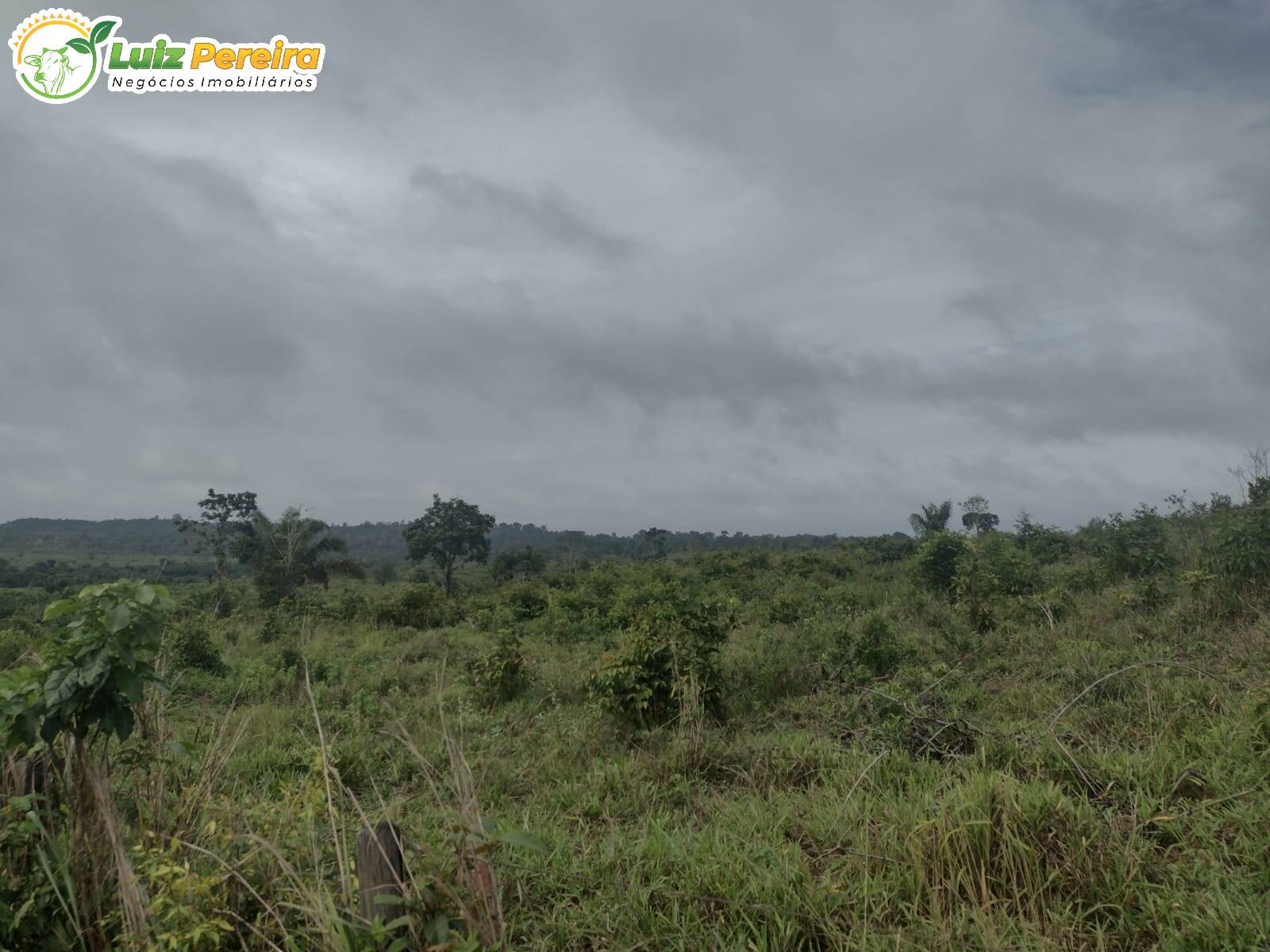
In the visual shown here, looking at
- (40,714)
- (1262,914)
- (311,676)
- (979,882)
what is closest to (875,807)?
(979,882)

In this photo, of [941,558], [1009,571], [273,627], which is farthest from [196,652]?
[1009,571]

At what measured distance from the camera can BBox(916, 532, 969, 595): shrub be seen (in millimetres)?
14570

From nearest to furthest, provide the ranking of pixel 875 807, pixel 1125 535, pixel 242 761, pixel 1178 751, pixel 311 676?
pixel 875 807 → pixel 1178 751 → pixel 242 761 → pixel 311 676 → pixel 1125 535

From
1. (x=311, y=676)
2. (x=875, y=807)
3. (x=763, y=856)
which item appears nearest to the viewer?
(x=763, y=856)

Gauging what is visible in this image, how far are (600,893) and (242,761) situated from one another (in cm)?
409

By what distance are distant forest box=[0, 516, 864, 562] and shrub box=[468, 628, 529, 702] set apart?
4413 cm

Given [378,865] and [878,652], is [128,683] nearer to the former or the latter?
[378,865]

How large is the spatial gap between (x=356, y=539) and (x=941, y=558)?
98.8m

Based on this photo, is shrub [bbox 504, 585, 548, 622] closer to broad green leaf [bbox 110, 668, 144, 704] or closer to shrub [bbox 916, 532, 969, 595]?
shrub [bbox 916, 532, 969, 595]

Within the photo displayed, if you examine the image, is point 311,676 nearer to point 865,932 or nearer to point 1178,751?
point 865,932

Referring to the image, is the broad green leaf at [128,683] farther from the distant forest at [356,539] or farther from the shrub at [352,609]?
the distant forest at [356,539]

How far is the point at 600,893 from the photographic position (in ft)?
11.8

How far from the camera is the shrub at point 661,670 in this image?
7.11 metres

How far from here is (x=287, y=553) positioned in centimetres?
2497
